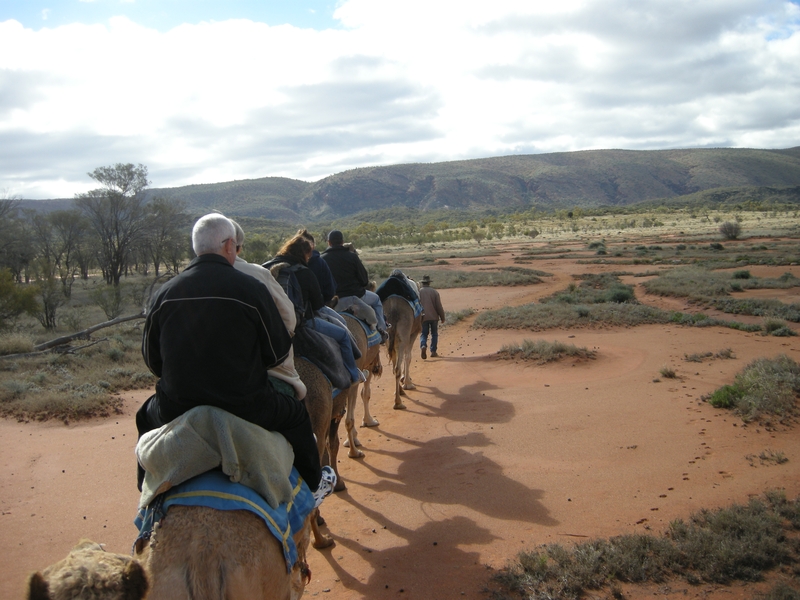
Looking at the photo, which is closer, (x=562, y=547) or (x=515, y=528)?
(x=562, y=547)

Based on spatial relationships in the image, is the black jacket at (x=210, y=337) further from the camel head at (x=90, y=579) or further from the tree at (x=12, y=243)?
the tree at (x=12, y=243)

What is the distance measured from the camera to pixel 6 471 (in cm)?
759

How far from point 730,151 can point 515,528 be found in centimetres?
19680

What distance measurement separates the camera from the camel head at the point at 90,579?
2.29 m

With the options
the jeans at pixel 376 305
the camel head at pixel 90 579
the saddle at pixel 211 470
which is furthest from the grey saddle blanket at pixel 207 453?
the jeans at pixel 376 305

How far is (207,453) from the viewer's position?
2.94m

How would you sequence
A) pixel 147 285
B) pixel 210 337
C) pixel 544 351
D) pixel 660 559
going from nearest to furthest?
pixel 210 337 → pixel 660 559 → pixel 544 351 → pixel 147 285

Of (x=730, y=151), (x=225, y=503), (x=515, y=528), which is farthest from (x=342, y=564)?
(x=730, y=151)

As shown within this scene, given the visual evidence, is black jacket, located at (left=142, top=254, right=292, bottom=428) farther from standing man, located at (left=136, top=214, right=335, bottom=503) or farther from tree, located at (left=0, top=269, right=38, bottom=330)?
tree, located at (left=0, top=269, right=38, bottom=330)

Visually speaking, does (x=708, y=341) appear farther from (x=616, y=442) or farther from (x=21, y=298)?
(x=21, y=298)

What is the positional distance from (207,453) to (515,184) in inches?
6307

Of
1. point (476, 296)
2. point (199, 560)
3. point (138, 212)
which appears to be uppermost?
point (138, 212)

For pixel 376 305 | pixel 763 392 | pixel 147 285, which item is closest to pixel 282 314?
pixel 376 305

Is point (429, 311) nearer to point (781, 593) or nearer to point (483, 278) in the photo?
point (781, 593)
